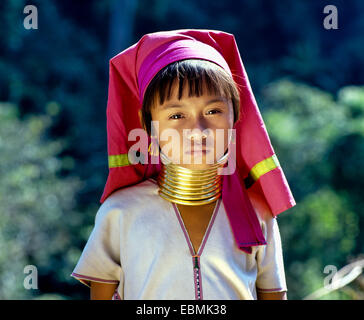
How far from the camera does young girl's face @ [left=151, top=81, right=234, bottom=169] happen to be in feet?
5.56

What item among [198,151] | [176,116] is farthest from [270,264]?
[176,116]

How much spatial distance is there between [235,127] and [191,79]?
278 millimetres

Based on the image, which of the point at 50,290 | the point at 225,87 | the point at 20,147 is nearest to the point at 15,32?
the point at 20,147

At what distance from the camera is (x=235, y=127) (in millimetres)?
1885

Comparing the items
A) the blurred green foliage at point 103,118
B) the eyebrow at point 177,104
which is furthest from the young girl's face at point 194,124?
the blurred green foliage at point 103,118

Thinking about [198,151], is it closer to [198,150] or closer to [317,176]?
[198,150]

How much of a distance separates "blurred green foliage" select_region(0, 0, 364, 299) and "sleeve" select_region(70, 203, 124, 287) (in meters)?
1.90

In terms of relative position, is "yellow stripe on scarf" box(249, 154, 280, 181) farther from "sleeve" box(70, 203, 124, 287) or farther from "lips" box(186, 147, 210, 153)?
"sleeve" box(70, 203, 124, 287)

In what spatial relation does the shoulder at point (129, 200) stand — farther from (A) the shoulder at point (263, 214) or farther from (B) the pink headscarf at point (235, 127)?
(A) the shoulder at point (263, 214)

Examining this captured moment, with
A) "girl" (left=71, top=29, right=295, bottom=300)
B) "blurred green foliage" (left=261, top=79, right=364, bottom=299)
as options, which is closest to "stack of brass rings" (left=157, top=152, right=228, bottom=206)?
"girl" (left=71, top=29, right=295, bottom=300)

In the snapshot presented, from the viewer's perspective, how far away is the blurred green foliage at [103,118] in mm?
5340

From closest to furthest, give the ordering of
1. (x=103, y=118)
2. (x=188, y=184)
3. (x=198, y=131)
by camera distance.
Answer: (x=198, y=131) → (x=188, y=184) → (x=103, y=118)
